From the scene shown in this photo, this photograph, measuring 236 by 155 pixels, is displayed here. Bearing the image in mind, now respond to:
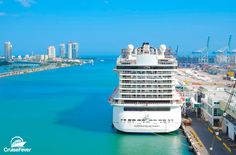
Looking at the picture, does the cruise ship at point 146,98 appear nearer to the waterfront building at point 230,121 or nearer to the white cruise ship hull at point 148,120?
the white cruise ship hull at point 148,120

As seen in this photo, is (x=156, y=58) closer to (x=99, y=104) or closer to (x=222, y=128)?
(x=222, y=128)

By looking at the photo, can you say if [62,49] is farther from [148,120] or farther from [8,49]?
[148,120]

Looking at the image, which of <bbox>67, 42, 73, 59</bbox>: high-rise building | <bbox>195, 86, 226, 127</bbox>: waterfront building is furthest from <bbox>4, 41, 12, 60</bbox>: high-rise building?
<bbox>195, 86, 226, 127</bbox>: waterfront building

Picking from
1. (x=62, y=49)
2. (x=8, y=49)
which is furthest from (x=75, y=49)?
(x=8, y=49)
